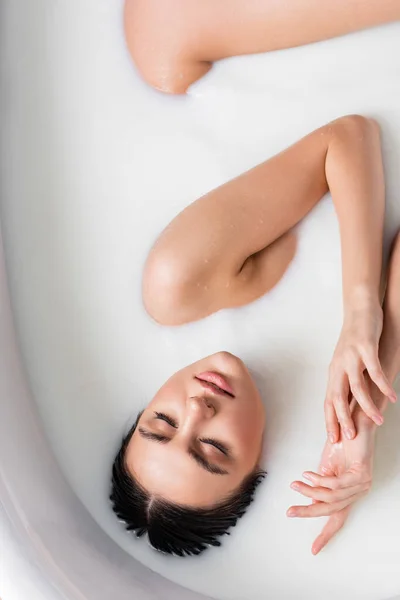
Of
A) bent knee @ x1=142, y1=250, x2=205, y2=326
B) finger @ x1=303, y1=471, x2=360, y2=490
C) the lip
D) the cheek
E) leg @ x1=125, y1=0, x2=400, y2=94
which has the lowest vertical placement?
finger @ x1=303, y1=471, x2=360, y2=490

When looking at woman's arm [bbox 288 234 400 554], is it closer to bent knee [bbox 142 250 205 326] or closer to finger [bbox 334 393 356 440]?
finger [bbox 334 393 356 440]

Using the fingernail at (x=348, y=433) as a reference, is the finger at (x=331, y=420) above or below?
above

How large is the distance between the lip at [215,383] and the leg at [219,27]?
1.45 feet

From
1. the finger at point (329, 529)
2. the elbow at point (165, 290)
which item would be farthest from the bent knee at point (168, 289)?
the finger at point (329, 529)

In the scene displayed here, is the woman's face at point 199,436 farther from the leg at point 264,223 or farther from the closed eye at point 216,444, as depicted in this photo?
the leg at point 264,223

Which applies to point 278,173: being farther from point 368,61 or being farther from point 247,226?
point 368,61

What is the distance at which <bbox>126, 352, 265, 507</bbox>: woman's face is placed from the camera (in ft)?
3.23

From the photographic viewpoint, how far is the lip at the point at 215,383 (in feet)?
3.29

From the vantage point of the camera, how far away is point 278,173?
108 centimetres

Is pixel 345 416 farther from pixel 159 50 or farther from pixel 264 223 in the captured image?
pixel 159 50

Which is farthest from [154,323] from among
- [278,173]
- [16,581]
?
[16,581]

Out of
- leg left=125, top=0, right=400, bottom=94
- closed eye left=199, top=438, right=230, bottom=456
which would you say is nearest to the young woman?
closed eye left=199, top=438, right=230, bottom=456

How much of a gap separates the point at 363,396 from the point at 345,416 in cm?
4

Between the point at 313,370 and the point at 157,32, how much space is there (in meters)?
0.54
